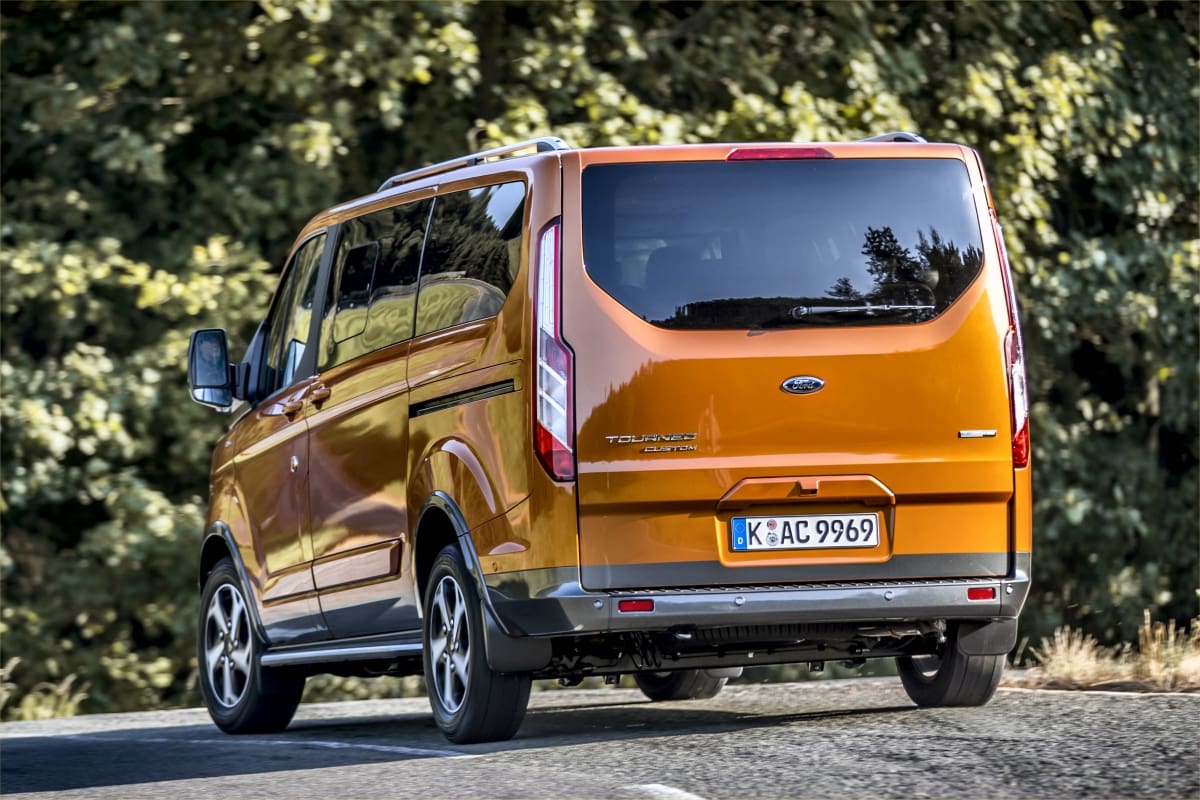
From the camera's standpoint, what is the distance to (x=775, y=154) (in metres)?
8.02

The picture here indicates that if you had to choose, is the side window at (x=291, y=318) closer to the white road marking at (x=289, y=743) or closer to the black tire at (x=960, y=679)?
the white road marking at (x=289, y=743)

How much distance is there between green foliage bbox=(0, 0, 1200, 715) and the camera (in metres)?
16.5

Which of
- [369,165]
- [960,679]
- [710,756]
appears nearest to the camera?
[710,756]

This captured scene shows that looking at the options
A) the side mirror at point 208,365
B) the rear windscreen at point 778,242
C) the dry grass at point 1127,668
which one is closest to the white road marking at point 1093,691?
the dry grass at point 1127,668

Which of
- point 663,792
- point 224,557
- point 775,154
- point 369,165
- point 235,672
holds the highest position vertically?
point 369,165

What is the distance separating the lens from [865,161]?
8.07 m

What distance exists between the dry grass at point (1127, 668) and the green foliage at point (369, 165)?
6.56m

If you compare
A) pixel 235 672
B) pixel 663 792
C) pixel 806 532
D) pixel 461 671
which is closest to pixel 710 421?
pixel 806 532

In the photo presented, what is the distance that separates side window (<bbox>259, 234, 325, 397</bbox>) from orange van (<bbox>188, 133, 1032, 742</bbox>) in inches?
57.5

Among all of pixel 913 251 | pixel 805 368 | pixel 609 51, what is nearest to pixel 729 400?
pixel 805 368

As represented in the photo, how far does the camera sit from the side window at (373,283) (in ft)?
29.1

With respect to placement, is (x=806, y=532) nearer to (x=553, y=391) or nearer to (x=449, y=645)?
(x=553, y=391)

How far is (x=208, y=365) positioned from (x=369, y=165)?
8.04m

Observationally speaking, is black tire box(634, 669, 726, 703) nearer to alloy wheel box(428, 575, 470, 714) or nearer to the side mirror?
the side mirror
